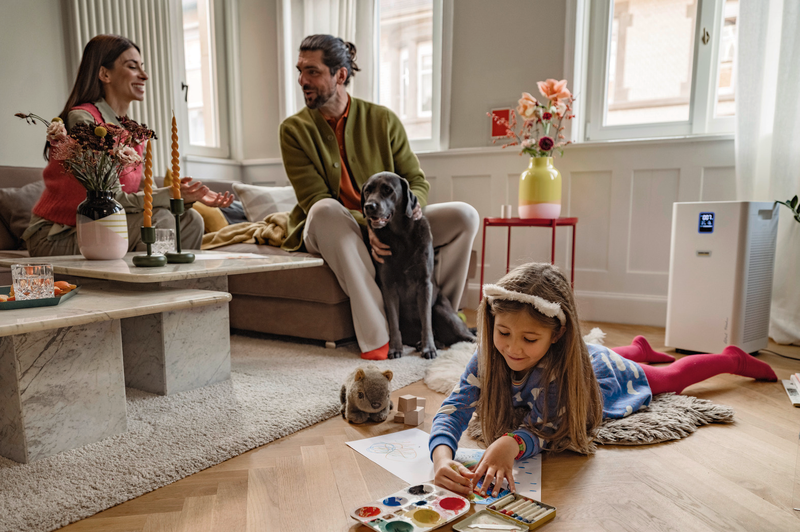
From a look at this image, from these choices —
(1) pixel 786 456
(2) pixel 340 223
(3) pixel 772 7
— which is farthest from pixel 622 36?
(1) pixel 786 456

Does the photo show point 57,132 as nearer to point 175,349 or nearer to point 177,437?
point 175,349

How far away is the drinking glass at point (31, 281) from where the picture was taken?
1.22 metres

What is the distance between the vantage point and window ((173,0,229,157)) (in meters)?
3.89

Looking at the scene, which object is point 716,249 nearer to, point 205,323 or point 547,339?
point 547,339

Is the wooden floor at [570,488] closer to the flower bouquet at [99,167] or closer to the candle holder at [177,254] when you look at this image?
the candle holder at [177,254]

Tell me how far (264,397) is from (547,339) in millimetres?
883

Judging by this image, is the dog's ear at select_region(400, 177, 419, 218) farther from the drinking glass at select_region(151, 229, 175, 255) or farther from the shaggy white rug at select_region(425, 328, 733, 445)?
the drinking glass at select_region(151, 229, 175, 255)

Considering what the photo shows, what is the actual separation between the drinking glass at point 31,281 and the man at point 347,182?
1028 mm

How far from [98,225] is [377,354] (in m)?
1.06

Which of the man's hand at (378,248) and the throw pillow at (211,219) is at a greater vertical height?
the throw pillow at (211,219)

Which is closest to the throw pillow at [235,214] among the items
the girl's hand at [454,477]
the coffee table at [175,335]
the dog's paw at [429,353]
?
the coffee table at [175,335]

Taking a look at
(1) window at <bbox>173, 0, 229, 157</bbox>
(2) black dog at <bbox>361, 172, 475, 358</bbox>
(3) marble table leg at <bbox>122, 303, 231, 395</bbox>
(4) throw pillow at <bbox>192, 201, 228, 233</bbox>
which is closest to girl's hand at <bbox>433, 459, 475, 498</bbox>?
(3) marble table leg at <bbox>122, 303, 231, 395</bbox>

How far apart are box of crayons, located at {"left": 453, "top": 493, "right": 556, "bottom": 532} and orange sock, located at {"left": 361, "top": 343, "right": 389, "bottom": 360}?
43.8 inches

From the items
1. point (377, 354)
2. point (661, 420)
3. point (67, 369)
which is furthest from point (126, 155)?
point (661, 420)
